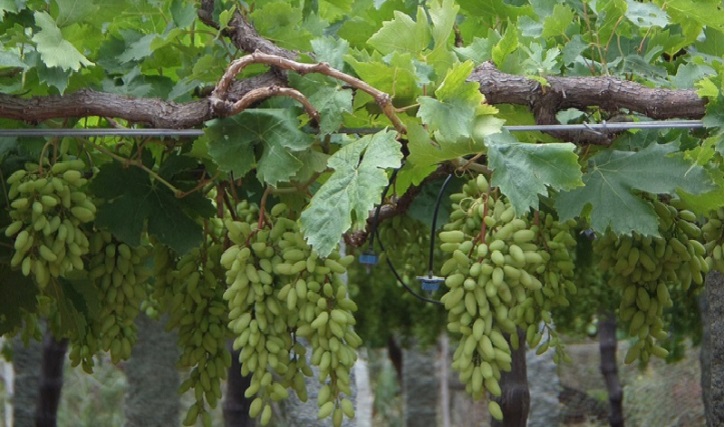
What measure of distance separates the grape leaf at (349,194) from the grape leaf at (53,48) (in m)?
0.63

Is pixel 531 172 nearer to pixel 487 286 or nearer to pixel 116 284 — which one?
pixel 487 286

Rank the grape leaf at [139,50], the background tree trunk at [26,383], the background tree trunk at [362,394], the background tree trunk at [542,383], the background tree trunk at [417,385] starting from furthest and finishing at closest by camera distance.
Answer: the background tree trunk at [417,385] < the background tree trunk at [26,383] < the background tree trunk at [542,383] < the background tree trunk at [362,394] < the grape leaf at [139,50]

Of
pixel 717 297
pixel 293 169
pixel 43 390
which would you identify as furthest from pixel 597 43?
pixel 43 390

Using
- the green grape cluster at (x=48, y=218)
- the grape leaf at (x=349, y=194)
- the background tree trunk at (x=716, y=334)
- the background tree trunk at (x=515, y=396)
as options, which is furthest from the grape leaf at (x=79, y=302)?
the background tree trunk at (x=515, y=396)

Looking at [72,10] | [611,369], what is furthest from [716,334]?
[611,369]

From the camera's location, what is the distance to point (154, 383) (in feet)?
26.4

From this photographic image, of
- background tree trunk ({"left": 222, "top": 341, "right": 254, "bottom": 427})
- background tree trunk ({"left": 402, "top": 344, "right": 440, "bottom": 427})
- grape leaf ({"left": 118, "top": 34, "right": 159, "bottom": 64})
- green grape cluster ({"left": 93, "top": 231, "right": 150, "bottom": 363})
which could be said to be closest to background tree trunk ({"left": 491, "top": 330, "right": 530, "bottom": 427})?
background tree trunk ({"left": 222, "top": 341, "right": 254, "bottom": 427})

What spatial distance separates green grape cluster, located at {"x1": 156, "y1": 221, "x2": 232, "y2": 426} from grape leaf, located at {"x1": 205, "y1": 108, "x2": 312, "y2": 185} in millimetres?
523

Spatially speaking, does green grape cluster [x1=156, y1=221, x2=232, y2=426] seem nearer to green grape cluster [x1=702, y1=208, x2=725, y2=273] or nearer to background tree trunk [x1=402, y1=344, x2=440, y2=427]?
green grape cluster [x1=702, y1=208, x2=725, y2=273]

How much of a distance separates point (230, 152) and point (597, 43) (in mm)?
922

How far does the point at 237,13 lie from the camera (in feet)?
8.29

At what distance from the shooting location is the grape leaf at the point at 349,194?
1972 millimetres

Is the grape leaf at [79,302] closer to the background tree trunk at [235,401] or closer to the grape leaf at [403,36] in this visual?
the grape leaf at [403,36]

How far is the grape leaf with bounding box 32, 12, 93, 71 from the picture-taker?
2.28 metres
